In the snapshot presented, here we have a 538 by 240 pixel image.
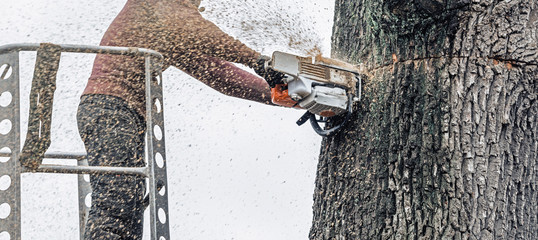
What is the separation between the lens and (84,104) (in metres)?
2.92

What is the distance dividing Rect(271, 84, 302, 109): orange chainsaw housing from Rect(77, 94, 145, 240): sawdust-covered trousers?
2.35 ft

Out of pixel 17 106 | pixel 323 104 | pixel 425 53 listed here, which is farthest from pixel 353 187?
pixel 17 106

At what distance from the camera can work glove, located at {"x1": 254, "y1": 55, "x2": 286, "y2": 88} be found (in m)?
2.57

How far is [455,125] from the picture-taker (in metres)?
2.13

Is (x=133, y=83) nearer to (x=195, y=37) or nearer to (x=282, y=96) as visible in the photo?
(x=195, y=37)

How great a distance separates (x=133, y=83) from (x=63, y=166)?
0.71m

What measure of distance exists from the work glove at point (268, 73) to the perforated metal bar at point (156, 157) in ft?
1.39

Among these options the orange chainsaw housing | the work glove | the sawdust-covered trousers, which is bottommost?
the sawdust-covered trousers

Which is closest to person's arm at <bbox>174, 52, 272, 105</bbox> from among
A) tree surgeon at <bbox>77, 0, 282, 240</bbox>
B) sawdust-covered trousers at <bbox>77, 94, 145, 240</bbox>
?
tree surgeon at <bbox>77, 0, 282, 240</bbox>

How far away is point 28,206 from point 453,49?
5.35 meters

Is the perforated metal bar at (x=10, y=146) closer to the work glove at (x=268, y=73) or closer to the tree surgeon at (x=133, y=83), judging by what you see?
the tree surgeon at (x=133, y=83)

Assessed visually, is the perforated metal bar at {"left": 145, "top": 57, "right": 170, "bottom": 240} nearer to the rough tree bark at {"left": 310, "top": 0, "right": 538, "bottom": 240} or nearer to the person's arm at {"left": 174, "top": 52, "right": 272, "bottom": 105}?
the person's arm at {"left": 174, "top": 52, "right": 272, "bottom": 105}

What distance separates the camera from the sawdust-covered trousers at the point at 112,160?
8.86ft

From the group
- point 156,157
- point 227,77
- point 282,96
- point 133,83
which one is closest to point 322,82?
point 282,96
